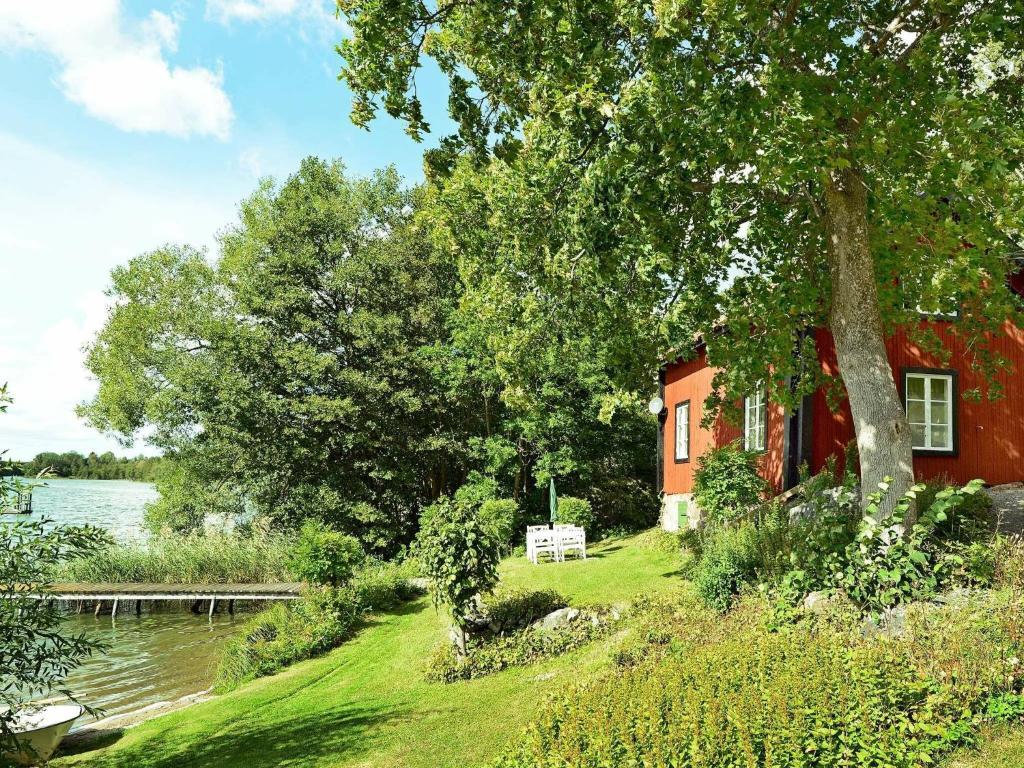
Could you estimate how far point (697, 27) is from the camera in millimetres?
9078

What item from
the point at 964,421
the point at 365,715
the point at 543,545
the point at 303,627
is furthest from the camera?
the point at 543,545

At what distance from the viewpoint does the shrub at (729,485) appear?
14391 millimetres

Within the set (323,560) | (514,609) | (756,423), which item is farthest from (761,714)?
(756,423)

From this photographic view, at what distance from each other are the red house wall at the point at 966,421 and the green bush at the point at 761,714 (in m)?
9.01

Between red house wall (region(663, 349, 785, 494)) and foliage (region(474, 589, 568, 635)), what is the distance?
6.06m

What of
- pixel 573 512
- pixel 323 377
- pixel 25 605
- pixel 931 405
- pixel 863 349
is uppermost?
pixel 323 377

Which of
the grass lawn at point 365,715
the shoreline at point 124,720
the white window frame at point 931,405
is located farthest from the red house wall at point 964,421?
the shoreline at point 124,720

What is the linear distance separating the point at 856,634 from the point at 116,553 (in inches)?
892

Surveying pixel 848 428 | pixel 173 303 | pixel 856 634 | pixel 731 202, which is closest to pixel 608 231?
pixel 731 202

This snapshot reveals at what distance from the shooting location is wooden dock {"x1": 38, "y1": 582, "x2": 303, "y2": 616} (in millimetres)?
20156

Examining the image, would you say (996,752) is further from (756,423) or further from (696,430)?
(696,430)

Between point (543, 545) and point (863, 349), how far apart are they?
10.0 metres

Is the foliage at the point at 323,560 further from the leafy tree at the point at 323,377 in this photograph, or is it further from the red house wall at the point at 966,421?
the red house wall at the point at 966,421

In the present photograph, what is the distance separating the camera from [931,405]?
1493 cm
